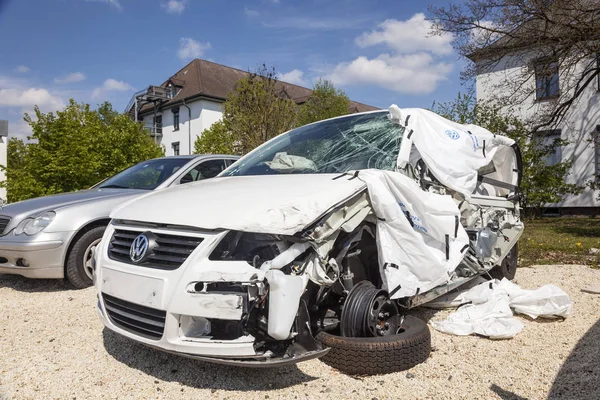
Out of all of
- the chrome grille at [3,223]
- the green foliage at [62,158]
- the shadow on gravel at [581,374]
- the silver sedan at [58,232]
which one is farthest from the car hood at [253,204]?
the green foliage at [62,158]

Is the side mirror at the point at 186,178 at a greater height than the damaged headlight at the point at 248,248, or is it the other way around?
the side mirror at the point at 186,178

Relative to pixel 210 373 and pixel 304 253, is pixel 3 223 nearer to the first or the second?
pixel 210 373

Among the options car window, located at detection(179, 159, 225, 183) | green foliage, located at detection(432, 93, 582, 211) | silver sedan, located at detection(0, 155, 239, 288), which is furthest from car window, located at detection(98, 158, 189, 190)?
green foliage, located at detection(432, 93, 582, 211)

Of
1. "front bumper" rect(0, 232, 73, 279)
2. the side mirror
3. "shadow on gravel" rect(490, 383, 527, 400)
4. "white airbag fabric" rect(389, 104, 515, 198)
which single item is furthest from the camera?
the side mirror

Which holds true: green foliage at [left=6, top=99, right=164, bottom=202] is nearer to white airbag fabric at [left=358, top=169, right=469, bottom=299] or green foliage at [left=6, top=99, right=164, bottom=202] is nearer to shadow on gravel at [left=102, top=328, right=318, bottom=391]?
shadow on gravel at [left=102, top=328, right=318, bottom=391]

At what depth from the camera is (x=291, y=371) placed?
299cm

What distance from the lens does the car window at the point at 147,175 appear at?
5.78 meters

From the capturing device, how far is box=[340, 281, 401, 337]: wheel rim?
2930 mm

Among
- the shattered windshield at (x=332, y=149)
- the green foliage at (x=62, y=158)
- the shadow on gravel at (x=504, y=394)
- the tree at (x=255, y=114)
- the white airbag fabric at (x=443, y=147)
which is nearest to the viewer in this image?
the shadow on gravel at (x=504, y=394)

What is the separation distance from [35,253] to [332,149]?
3.52 metres

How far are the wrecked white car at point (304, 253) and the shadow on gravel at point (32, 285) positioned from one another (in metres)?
2.91

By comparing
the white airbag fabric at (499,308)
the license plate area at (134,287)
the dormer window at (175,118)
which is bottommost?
the white airbag fabric at (499,308)

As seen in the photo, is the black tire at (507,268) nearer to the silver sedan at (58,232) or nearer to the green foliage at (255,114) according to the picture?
the silver sedan at (58,232)

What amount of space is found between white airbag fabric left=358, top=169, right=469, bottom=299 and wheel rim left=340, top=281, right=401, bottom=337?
0.12 meters
